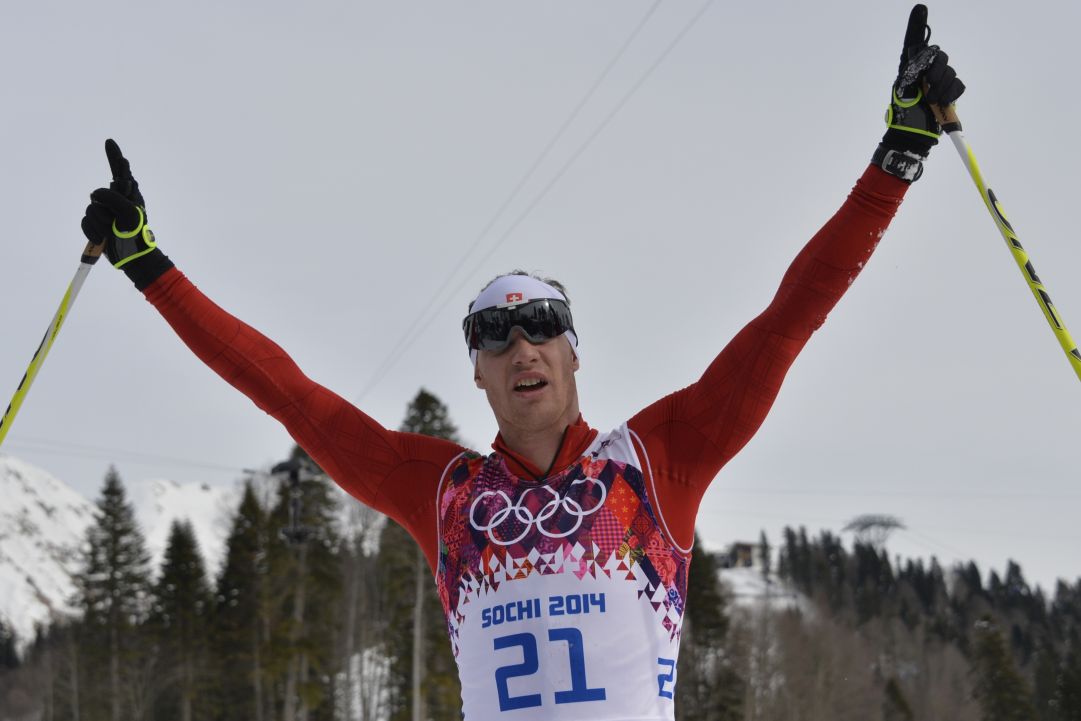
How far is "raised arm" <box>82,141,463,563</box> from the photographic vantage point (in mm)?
3672

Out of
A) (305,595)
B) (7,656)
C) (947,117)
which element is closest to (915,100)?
(947,117)

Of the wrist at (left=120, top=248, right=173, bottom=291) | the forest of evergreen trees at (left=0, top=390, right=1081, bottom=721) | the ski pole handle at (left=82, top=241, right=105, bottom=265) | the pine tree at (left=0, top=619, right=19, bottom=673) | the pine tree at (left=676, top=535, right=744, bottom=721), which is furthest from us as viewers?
the pine tree at (left=0, top=619, right=19, bottom=673)

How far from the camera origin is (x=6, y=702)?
72.4 m

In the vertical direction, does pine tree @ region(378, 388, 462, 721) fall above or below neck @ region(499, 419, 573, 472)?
above

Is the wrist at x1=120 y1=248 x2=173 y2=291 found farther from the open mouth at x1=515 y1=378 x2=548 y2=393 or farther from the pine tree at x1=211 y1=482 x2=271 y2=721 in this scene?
the pine tree at x1=211 y1=482 x2=271 y2=721

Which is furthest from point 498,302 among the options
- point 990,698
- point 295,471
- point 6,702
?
point 6,702

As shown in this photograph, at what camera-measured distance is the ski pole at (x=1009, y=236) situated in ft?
11.0

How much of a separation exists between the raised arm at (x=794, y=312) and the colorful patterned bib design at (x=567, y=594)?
0.14m

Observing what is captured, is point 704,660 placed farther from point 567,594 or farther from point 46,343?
point 567,594

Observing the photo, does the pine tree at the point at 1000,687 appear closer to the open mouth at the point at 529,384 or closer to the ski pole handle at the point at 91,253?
the open mouth at the point at 529,384

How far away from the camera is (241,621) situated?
1906 inches

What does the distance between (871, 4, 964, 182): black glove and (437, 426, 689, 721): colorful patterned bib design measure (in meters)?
1.10

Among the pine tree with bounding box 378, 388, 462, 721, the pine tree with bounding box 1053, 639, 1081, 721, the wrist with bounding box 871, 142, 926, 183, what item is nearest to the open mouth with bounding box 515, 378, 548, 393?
the wrist with bounding box 871, 142, 926, 183

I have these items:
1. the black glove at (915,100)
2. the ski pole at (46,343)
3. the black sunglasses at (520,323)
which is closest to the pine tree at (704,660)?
the ski pole at (46,343)
